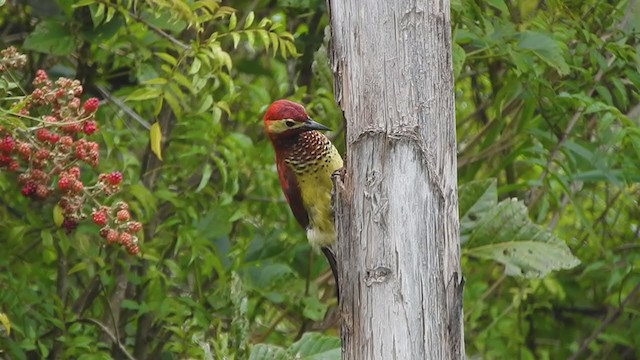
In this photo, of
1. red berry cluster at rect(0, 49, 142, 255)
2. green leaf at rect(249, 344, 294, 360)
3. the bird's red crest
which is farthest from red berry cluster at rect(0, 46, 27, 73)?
green leaf at rect(249, 344, 294, 360)

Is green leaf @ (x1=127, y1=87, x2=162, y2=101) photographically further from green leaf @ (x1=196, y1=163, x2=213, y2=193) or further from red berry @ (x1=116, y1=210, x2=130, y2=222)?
red berry @ (x1=116, y1=210, x2=130, y2=222)

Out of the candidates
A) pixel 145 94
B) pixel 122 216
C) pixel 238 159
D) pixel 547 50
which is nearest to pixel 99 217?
pixel 122 216

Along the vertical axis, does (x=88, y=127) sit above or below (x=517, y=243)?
above

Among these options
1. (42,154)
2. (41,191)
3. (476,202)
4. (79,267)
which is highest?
(42,154)

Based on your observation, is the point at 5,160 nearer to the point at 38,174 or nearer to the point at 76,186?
the point at 38,174

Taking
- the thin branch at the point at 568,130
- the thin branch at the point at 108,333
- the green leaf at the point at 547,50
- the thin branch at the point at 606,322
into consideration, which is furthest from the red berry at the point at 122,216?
the thin branch at the point at 606,322

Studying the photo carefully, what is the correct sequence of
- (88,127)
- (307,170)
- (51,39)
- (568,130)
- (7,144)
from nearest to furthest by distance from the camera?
(7,144)
(88,127)
(307,170)
(51,39)
(568,130)

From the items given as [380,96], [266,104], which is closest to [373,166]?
[380,96]

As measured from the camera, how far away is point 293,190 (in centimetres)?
484

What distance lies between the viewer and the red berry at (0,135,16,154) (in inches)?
151

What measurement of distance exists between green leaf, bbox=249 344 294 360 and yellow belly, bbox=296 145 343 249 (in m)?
0.45

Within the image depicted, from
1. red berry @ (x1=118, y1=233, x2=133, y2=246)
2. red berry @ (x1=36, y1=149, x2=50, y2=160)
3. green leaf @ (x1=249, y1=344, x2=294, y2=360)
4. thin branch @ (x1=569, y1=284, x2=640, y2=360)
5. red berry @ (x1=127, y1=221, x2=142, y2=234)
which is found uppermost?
red berry @ (x1=36, y1=149, x2=50, y2=160)

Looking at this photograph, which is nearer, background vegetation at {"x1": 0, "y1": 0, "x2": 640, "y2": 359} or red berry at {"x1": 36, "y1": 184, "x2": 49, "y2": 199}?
red berry at {"x1": 36, "y1": 184, "x2": 49, "y2": 199}

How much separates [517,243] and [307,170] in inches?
39.5
